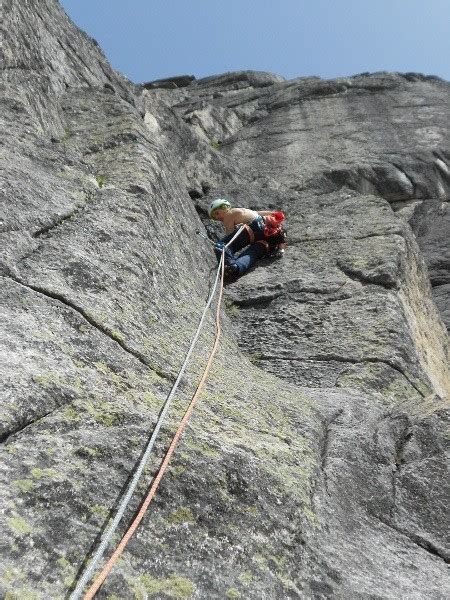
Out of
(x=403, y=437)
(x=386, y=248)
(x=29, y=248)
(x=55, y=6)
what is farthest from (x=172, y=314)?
(x=55, y=6)

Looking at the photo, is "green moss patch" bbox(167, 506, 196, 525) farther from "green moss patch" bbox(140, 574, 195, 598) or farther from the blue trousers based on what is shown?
the blue trousers

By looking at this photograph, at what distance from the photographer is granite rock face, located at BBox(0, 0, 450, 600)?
10.9ft

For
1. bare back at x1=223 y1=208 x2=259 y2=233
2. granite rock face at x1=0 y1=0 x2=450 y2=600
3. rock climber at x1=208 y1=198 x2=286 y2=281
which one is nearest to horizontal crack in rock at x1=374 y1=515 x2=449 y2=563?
granite rock face at x1=0 y1=0 x2=450 y2=600

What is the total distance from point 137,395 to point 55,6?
11.3m

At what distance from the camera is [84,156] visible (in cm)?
845

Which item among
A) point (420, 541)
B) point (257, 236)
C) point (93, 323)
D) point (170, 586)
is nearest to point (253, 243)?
point (257, 236)

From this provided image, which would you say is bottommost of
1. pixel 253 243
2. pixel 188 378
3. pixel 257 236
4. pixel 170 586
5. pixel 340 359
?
pixel 170 586

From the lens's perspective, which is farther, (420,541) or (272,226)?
(272,226)

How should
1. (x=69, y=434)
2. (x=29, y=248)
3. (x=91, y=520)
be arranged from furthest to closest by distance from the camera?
(x=29, y=248) → (x=69, y=434) → (x=91, y=520)

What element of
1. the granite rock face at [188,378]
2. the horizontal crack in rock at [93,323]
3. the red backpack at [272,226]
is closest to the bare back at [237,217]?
the red backpack at [272,226]

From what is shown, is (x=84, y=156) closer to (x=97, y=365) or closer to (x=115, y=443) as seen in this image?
(x=97, y=365)

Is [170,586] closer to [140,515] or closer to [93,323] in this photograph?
[140,515]

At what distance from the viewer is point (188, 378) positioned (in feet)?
16.7

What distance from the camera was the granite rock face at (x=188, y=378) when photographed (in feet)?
10.9
